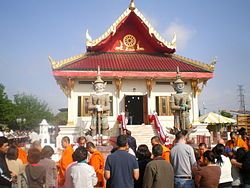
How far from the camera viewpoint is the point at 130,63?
1722 cm

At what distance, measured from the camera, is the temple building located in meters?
16.5

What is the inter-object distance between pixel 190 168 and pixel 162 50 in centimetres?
1539

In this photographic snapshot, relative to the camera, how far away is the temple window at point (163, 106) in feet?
57.2

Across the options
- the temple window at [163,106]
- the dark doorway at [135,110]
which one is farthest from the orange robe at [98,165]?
the dark doorway at [135,110]

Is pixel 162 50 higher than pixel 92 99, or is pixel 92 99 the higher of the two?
pixel 162 50

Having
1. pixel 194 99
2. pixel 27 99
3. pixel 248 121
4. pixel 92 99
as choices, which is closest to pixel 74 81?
pixel 92 99

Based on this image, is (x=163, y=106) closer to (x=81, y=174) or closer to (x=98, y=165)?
(x=98, y=165)

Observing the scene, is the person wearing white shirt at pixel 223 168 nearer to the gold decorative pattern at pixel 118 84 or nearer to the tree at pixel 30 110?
the gold decorative pattern at pixel 118 84

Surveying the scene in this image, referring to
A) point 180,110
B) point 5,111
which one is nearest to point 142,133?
point 180,110

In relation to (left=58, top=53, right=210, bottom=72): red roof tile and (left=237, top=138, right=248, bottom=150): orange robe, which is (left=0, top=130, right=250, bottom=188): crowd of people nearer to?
(left=237, top=138, right=248, bottom=150): orange robe

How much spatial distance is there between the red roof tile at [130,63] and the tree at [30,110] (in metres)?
25.6

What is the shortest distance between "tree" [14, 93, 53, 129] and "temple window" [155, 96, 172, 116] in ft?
89.7

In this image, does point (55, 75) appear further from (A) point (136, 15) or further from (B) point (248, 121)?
(B) point (248, 121)

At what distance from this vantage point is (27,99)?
49.0m
